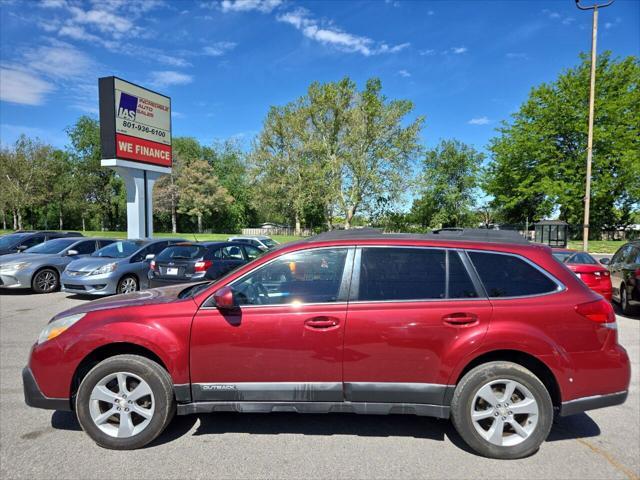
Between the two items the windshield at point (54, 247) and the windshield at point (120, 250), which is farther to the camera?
the windshield at point (54, 247)

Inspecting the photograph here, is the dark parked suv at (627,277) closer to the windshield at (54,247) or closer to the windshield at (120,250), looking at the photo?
the windshield at (120,250)

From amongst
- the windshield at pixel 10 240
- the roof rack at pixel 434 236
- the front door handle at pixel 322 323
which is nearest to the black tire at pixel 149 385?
the front door handle at pixel 322 323

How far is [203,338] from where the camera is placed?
309 centimetres

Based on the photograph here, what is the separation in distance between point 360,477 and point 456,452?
86cm

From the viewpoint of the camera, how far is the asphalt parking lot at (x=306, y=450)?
286cm

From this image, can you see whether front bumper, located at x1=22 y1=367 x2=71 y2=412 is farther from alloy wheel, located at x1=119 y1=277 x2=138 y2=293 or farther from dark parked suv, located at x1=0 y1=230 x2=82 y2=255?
dark parked suv, located at x1=0 y1=230 x2=82 y2=255

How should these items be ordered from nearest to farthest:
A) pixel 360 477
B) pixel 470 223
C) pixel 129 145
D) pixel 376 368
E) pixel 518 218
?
pixel 360 477
pixel 376 368
pixel 129 145
pixel 518 218
pixel 470 223

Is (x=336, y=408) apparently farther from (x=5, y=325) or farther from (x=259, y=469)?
(x=5, y=325)

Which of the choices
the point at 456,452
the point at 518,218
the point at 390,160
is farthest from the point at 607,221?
the point at 456,452

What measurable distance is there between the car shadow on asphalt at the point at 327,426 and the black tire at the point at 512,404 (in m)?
0.24

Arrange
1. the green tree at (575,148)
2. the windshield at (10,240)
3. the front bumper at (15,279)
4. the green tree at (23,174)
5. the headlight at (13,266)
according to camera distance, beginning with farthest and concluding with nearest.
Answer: the green tree at (23,174) < the green tree at (575,148) < the windshield at (10,240) < the headlight at (13,266) < the front bumper at (15,279)

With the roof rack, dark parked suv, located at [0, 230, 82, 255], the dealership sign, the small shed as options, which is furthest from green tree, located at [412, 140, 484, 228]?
the roof rack

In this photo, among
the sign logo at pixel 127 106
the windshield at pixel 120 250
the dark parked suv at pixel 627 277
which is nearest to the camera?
the dark parked suv at pixel 627 277

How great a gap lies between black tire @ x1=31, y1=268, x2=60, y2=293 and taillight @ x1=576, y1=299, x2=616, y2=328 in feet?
Answer: 39.3
